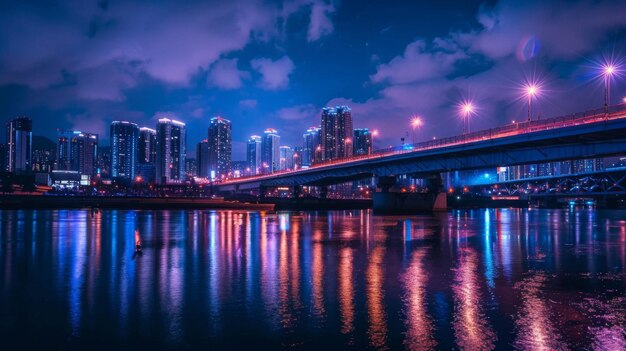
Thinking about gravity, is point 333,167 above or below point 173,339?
above

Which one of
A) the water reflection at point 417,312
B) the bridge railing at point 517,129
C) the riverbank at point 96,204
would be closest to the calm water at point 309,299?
A: the water reflection at point 417,312

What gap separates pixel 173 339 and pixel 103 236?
28315 mm

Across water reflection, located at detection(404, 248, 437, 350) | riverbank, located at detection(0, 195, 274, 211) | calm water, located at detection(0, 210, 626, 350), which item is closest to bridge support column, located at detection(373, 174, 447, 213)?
riverbank, located at detection(0, 195, 274, 211)

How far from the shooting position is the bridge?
2016 inches

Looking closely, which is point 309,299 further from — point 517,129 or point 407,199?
point 407,199

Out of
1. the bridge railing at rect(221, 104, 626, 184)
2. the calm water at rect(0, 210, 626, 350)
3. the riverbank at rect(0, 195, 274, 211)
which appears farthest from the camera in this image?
the riverbank at rect(0, 195, 274, 211)

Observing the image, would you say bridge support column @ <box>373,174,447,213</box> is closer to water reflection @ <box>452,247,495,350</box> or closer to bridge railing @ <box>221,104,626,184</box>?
bridge railing @ <box>221,104,626,184</box>

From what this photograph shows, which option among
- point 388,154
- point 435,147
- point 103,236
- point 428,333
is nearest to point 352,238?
point 103,236

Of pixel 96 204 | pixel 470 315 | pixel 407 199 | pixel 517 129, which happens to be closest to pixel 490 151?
pixel 517 129

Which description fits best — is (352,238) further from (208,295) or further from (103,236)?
(208,295)

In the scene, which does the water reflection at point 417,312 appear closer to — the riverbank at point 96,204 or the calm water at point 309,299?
the calm water at point 309,299

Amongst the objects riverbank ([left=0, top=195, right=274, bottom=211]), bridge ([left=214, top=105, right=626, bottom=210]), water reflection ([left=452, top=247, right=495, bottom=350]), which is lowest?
water reflection ([left=452, top=247, right=495, bottom=350])

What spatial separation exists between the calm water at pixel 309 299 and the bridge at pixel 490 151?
2916cm

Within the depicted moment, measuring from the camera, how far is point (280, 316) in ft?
40.5
